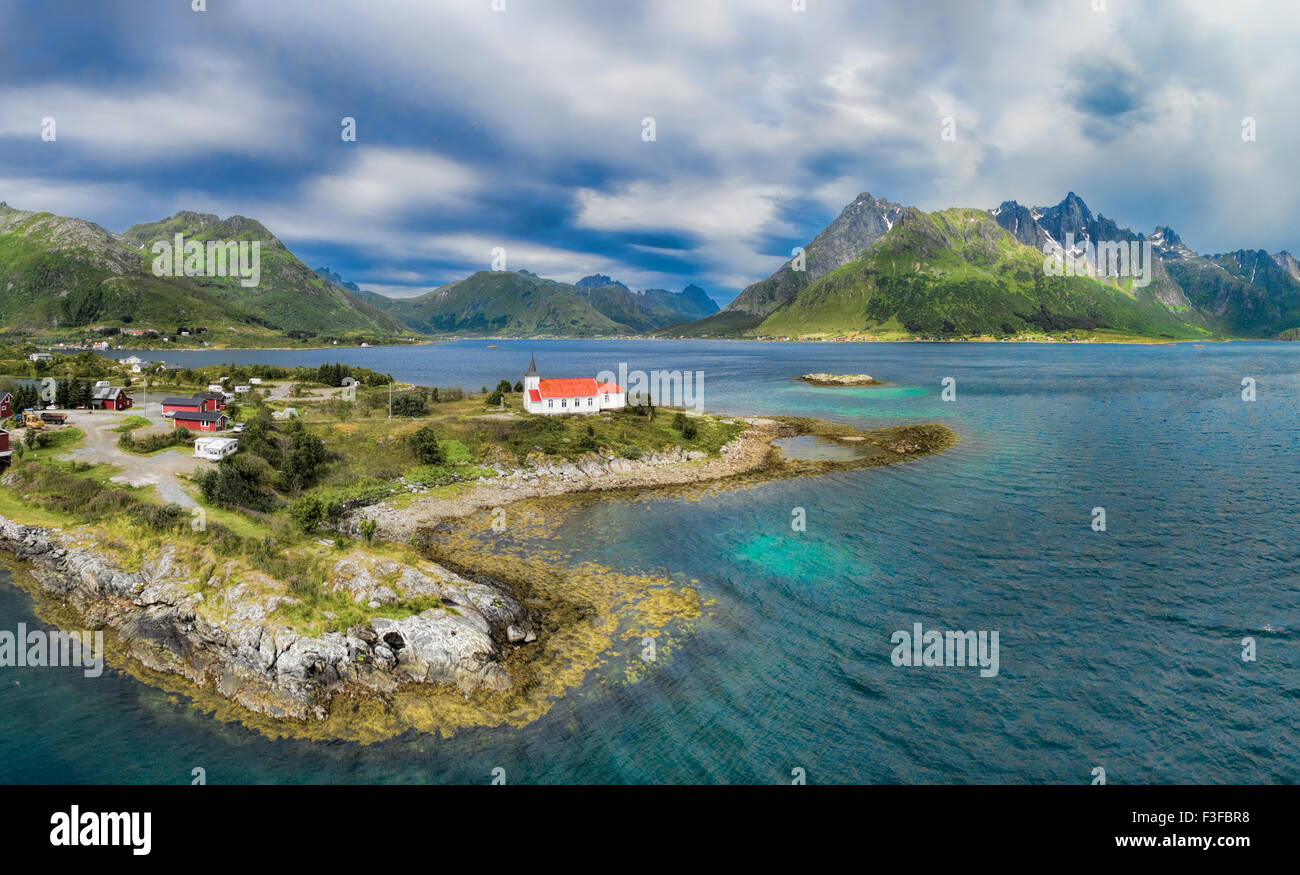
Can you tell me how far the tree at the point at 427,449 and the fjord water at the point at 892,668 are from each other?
64.5 ft

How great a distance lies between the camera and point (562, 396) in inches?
3027

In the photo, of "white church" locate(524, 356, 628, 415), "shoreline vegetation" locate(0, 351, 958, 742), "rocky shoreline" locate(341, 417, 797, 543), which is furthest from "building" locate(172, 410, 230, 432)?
"white church" locate(524, 356, 628, 415)

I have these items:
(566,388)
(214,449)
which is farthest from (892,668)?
(566,388)

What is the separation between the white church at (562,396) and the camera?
250ft

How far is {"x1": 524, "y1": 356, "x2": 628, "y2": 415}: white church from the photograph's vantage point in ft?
250

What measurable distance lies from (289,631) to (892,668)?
1046 inches

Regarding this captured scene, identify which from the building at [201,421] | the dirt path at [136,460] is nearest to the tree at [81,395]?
the dirt path at [136,460]

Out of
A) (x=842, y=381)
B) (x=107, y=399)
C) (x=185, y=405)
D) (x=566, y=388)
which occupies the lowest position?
(x=185, y=405)

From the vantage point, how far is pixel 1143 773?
18.8m

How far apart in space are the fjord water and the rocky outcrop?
6.25ft

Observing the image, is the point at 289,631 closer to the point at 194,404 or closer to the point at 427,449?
the point at 427,449

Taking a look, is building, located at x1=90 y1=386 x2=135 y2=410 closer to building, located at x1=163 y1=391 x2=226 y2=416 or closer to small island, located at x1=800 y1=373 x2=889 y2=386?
building, located at x1=163 y1=391 x2=226 y2=416

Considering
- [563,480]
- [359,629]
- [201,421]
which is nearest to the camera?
[359,629]

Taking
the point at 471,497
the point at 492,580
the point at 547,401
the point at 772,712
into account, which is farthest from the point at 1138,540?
the point at 547,401
